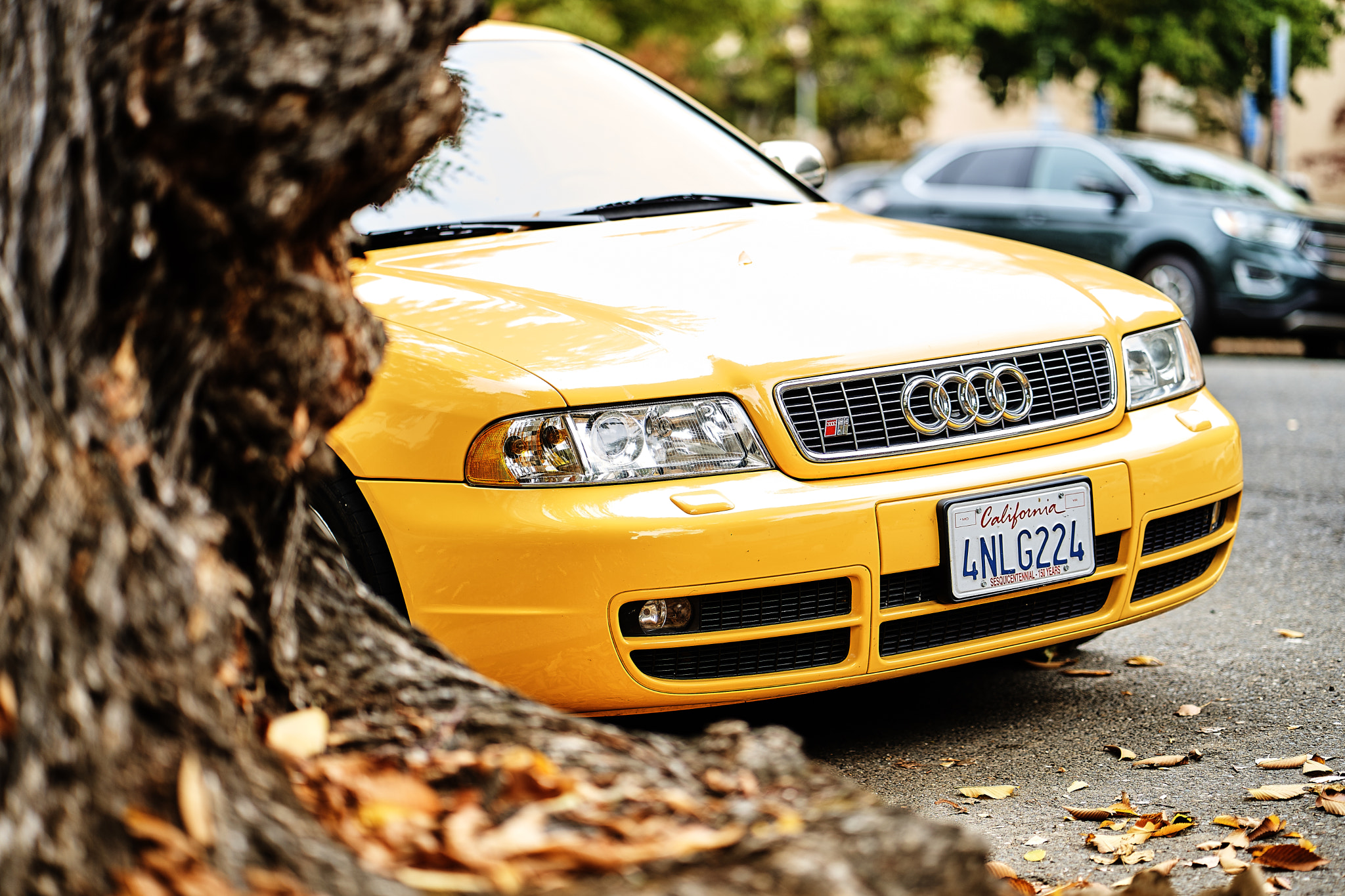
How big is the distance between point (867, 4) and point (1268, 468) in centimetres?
2933

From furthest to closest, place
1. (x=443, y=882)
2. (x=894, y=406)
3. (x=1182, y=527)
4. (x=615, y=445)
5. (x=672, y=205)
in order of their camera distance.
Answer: (x=672, y=205), (x=1182, y=527), (x=894, y=406), (x=615, y=445), (x=443, y=882)

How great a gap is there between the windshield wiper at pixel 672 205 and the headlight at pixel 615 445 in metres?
1.16

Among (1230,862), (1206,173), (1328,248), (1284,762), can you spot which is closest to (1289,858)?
(1230,862)

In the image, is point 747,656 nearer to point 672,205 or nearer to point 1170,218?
point 672,205

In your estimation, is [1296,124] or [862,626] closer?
[862,626]

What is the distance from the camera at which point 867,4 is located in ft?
111

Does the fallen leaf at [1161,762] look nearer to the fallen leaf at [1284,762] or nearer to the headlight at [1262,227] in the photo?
the fallen leaf at [1284,762]

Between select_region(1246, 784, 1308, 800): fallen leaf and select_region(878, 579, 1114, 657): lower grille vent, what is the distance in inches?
19.9

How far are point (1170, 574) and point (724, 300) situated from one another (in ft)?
4.06

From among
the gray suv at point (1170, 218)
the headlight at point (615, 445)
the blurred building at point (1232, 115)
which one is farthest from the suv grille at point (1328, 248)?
the headlight at point (615, 445)

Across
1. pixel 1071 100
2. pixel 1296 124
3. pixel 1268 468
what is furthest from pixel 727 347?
pixel 1071 100

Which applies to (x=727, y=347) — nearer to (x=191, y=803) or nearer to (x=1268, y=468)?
(x=191, y=803)

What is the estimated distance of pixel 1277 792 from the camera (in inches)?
117

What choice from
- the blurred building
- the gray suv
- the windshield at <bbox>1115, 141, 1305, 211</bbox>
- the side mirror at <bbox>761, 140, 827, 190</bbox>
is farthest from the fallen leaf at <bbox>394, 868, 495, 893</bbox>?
the blurred building
